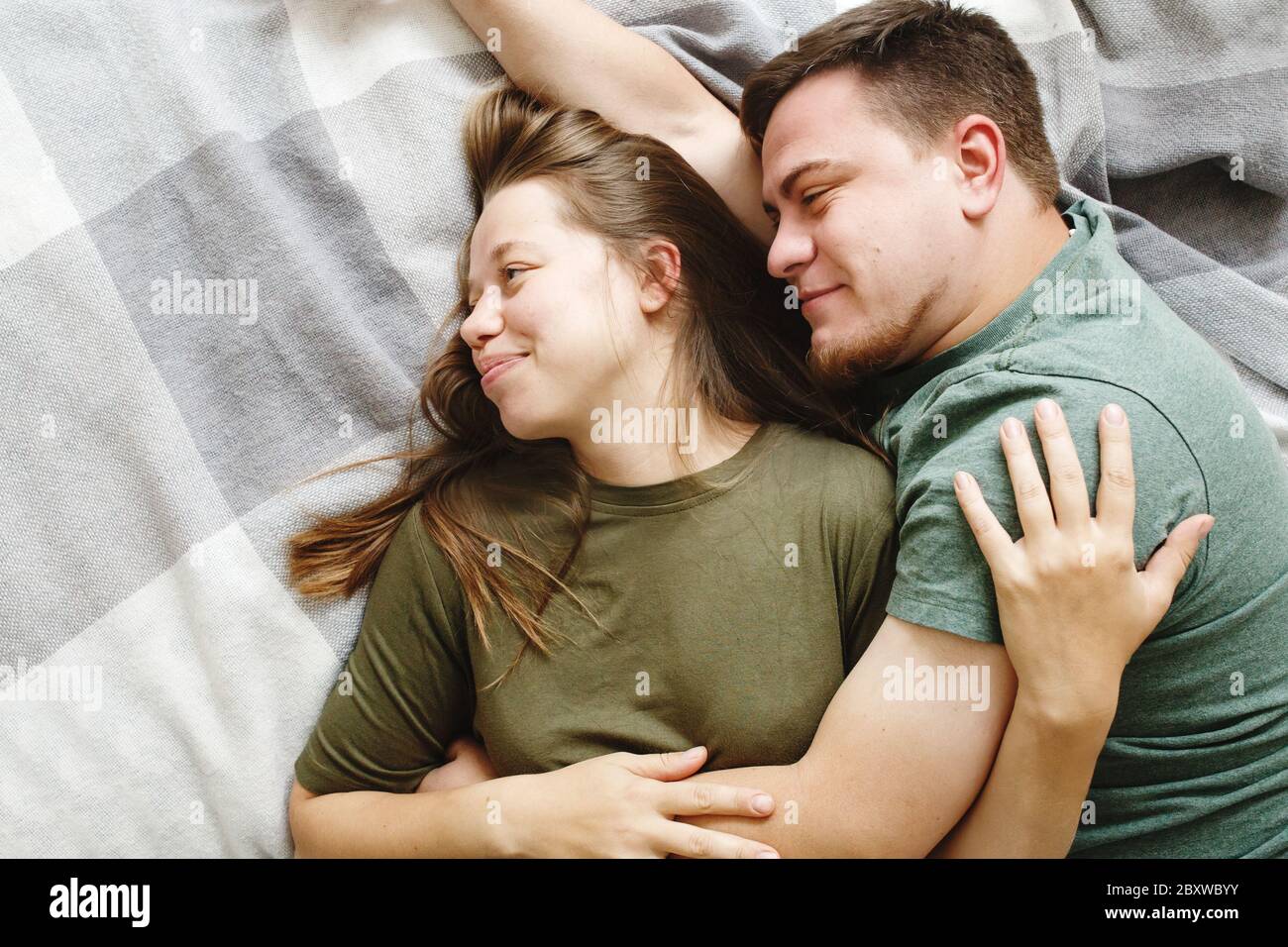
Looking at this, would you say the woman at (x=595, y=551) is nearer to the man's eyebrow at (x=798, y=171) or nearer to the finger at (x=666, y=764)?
the finger at (x=666, y=764)

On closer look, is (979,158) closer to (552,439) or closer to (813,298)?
(813,298)

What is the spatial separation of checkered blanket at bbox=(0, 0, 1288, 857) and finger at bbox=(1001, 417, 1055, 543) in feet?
1.46

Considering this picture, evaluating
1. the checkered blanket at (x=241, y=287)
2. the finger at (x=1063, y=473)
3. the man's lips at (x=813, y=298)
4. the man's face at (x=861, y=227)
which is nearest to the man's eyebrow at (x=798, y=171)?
the man's face at (x=861, y=227)

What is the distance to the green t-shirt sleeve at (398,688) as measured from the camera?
1.14m

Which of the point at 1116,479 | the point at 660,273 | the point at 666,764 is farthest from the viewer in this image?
the point at 660,273

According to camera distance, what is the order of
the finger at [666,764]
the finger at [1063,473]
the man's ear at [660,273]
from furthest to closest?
the man's ear at [660,273]
the finger at [666,764]
the finger at [1063,473]

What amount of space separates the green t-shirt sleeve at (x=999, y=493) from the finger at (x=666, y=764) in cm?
25

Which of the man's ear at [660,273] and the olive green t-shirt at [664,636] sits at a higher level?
the man's ear at [660,273]

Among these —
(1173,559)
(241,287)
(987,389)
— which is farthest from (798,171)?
(241,287)

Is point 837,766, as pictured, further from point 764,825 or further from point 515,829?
point 515,829

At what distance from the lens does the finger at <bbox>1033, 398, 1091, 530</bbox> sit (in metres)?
0.95

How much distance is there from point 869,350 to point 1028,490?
0.24m

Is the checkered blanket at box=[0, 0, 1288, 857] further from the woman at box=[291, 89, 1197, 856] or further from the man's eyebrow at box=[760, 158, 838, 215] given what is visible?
the man's eyebrow at box=[760, 158, 838, 215]

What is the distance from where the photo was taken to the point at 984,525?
954 millimetres
